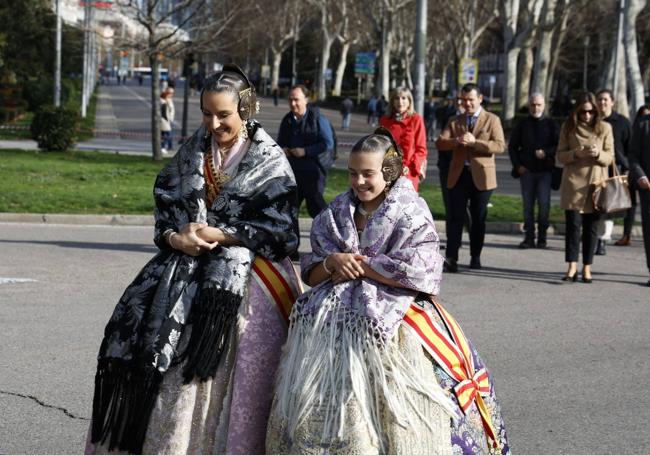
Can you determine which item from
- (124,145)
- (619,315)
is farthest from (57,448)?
(124,145)

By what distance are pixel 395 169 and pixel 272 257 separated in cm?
65

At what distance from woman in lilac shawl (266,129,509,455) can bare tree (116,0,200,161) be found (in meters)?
21.0

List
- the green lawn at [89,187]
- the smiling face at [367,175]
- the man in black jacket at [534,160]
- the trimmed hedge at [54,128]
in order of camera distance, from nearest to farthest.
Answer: the smiling face at [367,175] < the man in black jacket at [534,160] < the green lawn at [89,187] < the trimmed hedge at [54,128]

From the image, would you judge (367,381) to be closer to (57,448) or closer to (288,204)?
(288,204)

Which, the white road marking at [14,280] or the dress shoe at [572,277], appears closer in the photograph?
the white road marking at [14,280]

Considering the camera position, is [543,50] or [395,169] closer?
[395,169]

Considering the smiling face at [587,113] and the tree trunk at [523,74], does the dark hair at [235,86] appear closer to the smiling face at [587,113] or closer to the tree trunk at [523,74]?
the smiling face at [587,113]

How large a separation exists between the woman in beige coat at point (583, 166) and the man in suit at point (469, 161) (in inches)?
26.5

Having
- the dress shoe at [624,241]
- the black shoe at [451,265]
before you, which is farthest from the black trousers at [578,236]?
the dress shoe at [624,241]

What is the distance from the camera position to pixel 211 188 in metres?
4.81

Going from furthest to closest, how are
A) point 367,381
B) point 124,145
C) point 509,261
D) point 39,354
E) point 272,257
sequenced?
point 124,145
point 509,261
point 39,354
point 272,257
point 367,381

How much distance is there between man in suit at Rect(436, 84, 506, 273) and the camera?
446 inches

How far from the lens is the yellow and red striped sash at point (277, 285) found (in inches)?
184

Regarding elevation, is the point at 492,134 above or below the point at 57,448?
above
